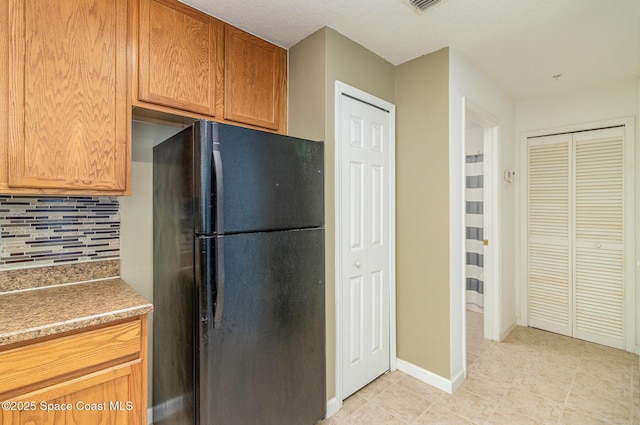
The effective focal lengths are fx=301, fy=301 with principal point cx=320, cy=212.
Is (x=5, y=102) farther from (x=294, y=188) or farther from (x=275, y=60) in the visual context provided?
(x=275, y=60)

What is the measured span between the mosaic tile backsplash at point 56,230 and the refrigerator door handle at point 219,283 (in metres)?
0.85

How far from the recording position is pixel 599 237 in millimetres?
2875

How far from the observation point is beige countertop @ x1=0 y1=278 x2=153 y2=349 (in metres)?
1.03

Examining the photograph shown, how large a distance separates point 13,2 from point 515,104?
3.99 meters

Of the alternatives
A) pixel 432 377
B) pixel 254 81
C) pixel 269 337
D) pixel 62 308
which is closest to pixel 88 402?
pixel 62 308

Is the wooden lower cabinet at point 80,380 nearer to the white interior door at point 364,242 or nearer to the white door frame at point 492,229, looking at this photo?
the white interior door at point 364,242

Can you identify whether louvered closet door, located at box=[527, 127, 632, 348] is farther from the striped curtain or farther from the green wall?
the green wall

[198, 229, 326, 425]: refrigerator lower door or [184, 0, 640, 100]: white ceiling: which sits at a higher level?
[184, 0, 640, 100]: white ceiling

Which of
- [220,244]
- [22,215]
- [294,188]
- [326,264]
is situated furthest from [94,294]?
[326,264]

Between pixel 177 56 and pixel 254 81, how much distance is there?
0.48 metres

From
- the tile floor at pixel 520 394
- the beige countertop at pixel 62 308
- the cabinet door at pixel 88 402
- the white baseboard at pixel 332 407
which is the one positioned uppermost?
the beige countertop at pixel 62 308

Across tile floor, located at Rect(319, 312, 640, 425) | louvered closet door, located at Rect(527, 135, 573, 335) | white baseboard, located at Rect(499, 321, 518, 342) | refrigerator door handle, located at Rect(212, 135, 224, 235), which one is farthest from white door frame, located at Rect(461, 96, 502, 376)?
refrigerator door handle, located at Rect(212, 135, 224, 235)

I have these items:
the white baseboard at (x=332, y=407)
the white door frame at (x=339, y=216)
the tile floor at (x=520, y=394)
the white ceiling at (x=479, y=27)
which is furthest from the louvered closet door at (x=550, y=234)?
the white baseboard at (x=332, y=407)

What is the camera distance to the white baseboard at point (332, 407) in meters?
1.88
